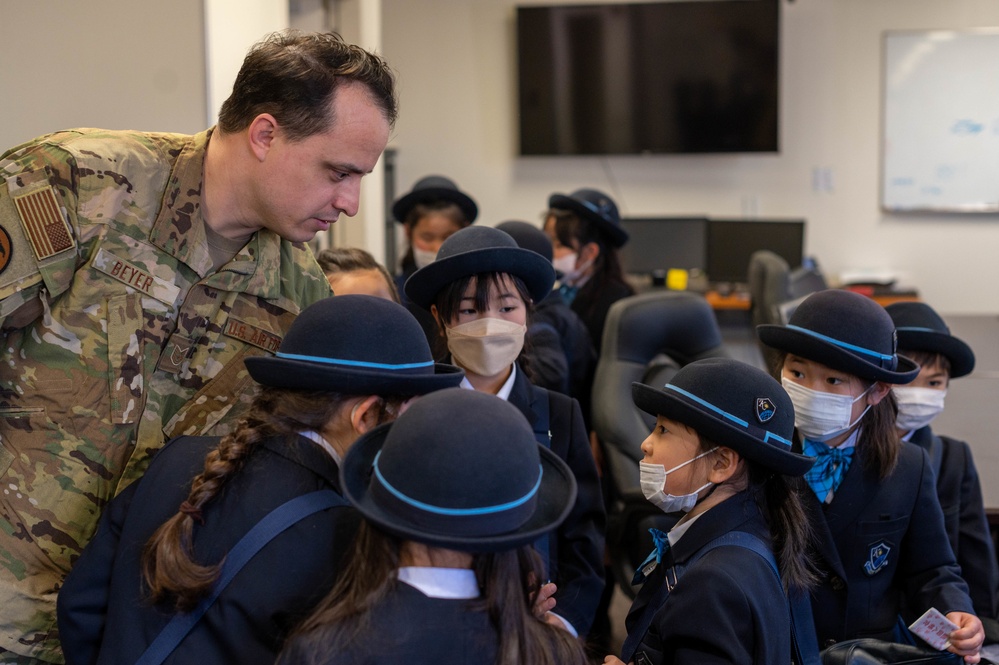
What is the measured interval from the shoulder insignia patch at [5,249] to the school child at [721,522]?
106 centimetres

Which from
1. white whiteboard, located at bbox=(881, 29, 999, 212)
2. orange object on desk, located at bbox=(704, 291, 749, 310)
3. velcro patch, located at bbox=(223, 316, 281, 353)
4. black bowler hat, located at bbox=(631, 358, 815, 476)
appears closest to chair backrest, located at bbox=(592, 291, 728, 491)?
Answer: black bowler hat, located at bbox=(631, 358, 815, 476)

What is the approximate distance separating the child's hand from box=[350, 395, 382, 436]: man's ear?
1.25 meters

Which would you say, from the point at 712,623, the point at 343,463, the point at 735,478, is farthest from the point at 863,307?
the point at 343,463

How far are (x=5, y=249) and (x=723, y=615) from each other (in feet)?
4.01

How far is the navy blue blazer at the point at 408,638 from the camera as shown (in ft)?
3.93

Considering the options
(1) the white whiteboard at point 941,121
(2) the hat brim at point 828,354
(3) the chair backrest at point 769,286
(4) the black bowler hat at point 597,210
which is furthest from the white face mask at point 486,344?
(1) the white whiteboard at point 941,121

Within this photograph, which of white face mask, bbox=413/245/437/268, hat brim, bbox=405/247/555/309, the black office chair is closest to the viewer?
hat brim, bbox=405/247/555/309

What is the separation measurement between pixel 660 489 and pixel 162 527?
85 centimetres

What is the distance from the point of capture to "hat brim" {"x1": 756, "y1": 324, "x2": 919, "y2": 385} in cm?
205

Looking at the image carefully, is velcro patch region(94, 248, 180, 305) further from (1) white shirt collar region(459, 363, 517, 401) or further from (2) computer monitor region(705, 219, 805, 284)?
(2) computer monitor region(705, 219, 805, 284)

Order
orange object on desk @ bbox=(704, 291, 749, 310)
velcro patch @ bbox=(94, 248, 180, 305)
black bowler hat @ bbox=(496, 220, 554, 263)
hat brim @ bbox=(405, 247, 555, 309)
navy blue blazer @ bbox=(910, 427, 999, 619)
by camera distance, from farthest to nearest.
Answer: orange object on desk @ bbox=(704, 291, 749, 310)
black bowler hat @ bbox=(496, 220, 554, 263)
navy blue blazer @ bbox=(910, 427, 999, 619)
hat brim @ bbox=(405, 247, 555, 309)
velcro patch @ bbox=(94, 248, 180, 305)

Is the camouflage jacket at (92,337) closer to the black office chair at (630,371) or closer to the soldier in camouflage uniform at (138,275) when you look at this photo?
the soldier in camouflage uniform at (138,275)

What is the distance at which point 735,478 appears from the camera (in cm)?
176

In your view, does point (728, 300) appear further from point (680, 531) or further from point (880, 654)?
point (680, 531)
